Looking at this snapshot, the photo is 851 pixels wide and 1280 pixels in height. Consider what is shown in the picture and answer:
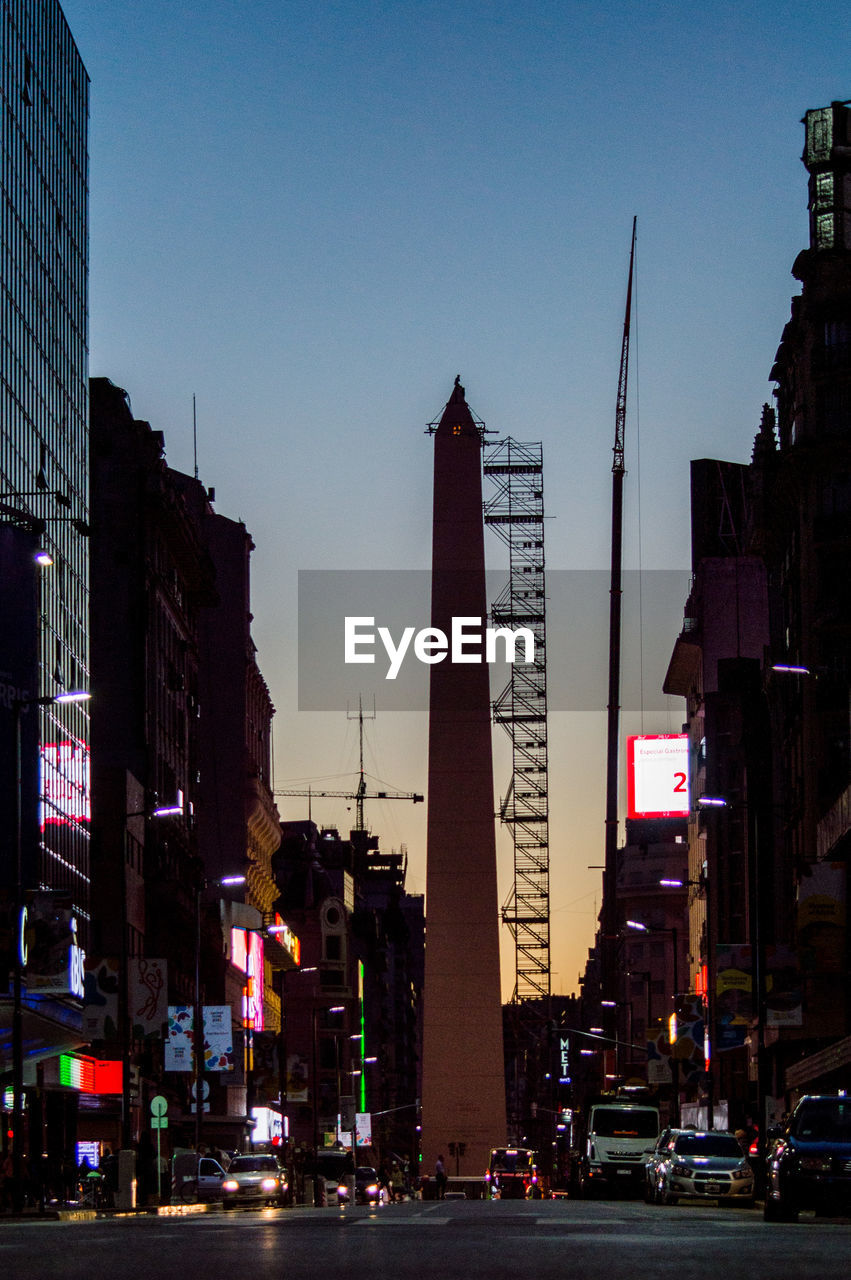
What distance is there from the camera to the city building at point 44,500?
61.0 metres

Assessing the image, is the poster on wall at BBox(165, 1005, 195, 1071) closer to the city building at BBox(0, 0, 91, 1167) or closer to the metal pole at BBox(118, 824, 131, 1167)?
the city building at BBox(0, 0, 91, 1167)

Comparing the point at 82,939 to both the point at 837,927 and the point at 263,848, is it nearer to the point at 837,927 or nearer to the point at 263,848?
the point at 837,927

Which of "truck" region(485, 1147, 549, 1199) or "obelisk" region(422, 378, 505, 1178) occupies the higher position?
"obelisk" region(422, 378, 505, 1178)

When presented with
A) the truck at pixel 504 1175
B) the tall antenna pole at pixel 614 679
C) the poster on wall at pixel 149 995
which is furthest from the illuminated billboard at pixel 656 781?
the poster on wall at pixel 149 995

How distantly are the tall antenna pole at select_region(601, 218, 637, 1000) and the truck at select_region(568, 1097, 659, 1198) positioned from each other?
279 ft

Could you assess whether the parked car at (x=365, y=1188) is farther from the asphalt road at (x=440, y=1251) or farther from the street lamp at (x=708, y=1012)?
the asphalt road at (x=440, y=1251)

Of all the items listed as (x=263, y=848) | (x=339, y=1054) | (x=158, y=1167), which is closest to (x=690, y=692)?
(x=263, y=848)

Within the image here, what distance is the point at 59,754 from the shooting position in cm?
7356

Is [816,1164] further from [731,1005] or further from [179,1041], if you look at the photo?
[179,1041]

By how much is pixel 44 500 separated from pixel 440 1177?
34.2 meters

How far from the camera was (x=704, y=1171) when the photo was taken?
42.0 meters

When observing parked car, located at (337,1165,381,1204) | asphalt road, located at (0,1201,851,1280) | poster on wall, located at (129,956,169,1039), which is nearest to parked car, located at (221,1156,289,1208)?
poster on wall, located at (129,956,169,1039)

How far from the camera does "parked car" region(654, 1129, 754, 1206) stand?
41.9 metres

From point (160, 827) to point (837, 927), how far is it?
143ft
